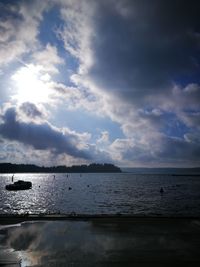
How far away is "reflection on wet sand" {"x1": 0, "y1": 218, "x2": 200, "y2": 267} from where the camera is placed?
436 inches

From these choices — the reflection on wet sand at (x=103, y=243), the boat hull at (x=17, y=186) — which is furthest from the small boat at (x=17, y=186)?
the reflection on wet sand at (x=103, y=243)

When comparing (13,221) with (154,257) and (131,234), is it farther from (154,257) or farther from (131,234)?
(154,257)

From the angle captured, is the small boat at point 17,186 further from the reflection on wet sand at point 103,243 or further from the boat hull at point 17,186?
the reflection on wet sand at point 103,243

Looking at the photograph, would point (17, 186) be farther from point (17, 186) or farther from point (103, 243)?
point (103, 243)

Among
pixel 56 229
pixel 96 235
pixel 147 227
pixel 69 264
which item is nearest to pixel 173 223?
pixel 147 227

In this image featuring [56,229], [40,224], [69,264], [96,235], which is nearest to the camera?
[69,264]

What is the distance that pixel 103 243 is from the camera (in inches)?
543

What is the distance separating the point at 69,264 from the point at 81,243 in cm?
328

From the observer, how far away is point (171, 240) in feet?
47.1

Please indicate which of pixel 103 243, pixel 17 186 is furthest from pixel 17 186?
pixel 103 243

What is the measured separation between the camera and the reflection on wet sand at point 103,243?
36.4 ft

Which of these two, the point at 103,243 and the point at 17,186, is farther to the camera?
the point at 17,186

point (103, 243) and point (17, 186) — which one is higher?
point (17, 186)

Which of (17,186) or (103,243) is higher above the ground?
(17,186)
